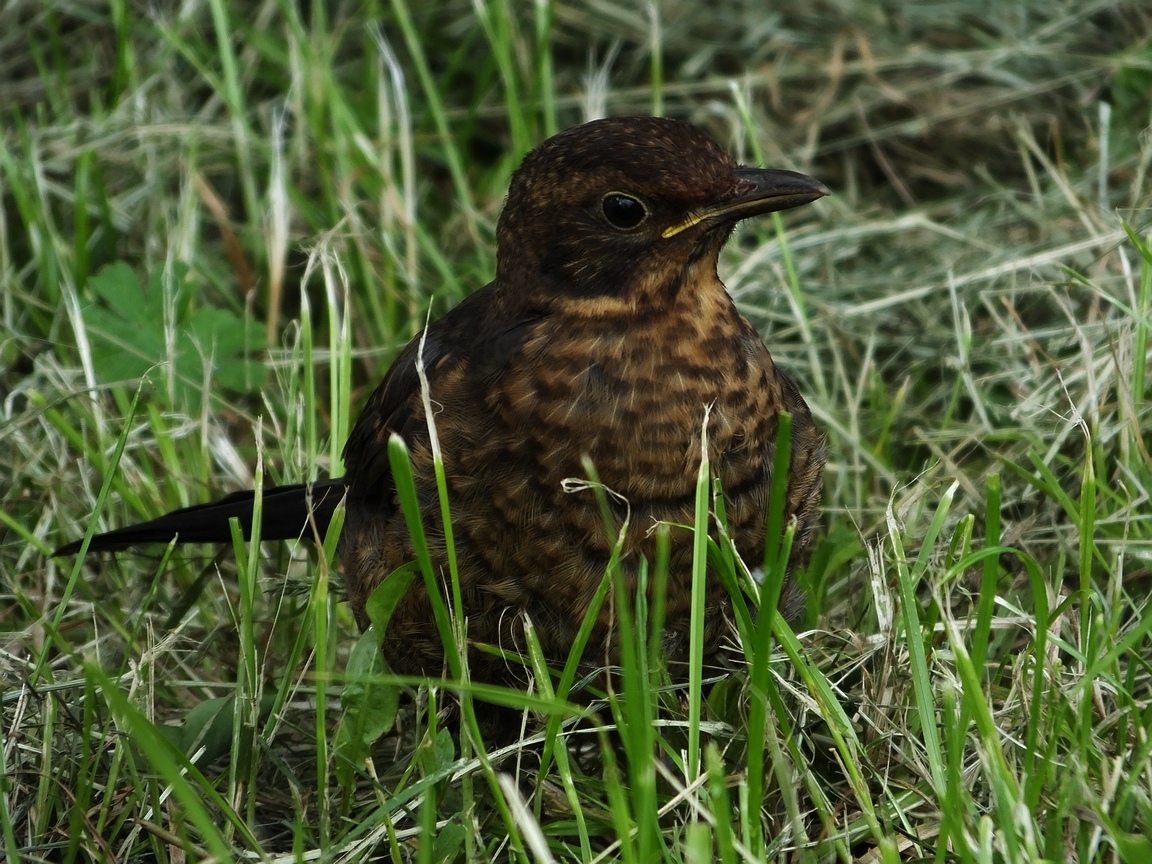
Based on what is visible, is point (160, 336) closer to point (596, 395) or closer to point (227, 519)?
point (227, 519)

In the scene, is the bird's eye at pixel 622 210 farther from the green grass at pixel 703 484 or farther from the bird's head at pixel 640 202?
the green grass at pixel 703 484

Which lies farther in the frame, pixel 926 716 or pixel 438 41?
pixel 438 41

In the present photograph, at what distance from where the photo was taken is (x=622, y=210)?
2674 mm

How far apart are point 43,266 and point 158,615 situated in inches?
52.5

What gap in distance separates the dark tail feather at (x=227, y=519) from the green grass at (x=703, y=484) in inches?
3.0

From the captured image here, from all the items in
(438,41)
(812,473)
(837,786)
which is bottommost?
(837,786)

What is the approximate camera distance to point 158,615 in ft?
10.6

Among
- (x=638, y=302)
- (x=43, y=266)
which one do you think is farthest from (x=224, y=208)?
(x=638, y=302)

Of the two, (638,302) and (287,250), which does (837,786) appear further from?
(287,250)

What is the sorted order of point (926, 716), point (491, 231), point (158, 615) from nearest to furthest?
point (926, 716) → point (158, 615) → point (491, 231)

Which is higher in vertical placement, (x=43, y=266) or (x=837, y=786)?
(x=43, y=266)

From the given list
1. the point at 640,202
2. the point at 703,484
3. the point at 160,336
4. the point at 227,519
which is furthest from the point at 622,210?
the point at 160,336

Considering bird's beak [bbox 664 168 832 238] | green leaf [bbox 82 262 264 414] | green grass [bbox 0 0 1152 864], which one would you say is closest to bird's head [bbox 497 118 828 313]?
bird's beak [bbox 664 168 832 238]

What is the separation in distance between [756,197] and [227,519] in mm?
1237
